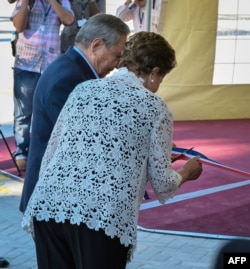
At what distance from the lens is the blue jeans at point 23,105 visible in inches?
309

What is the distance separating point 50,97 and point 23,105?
4.45m

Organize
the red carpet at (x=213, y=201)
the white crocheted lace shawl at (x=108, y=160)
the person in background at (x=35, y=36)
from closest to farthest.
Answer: the white crocheted lace shawl at (x=108, y=160)
the red carpet at (x=213, y=201)
the person in background at (x=35, y=36)

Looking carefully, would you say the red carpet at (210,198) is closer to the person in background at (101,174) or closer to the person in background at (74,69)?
the person in background at (74,69)

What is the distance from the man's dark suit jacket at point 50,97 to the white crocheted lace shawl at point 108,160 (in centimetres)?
56

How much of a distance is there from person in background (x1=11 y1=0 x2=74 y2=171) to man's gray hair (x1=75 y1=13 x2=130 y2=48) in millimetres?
3905

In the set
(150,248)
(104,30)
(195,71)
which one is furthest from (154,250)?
(195,71)

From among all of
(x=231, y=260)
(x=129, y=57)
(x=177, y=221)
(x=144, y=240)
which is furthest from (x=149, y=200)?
(x=231, y=260)

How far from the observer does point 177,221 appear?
6176 mm

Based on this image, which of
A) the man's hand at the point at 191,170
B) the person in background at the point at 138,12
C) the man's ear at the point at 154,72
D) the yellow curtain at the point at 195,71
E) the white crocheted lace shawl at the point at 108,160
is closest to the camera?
the white crocheted lace shawl at the point at 108,160

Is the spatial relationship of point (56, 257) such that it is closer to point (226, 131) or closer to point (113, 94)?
point (113, 94)

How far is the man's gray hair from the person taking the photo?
3.57 metres

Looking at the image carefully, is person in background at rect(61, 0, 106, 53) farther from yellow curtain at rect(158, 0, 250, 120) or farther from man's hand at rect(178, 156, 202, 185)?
man's hand at rect(178, 156, 202, 185)

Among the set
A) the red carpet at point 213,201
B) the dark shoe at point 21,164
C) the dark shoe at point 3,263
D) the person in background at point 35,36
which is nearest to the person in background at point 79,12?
the person in background at point 35,36

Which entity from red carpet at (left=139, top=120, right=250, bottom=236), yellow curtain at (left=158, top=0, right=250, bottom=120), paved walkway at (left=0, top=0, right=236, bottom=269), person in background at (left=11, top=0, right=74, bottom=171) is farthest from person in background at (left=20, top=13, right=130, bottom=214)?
yellow curtain at (left=158, top=0, right=250, bottom=120)
